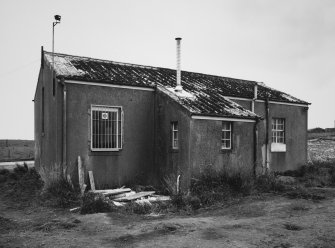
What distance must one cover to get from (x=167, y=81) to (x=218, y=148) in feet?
14.3

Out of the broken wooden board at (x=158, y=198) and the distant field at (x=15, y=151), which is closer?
the broken wooden board at (x=158, y=198)

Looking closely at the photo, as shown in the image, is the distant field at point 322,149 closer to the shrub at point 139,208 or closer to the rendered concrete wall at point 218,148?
the rendered concrete wall at point 218,148

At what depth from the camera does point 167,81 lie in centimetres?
1734

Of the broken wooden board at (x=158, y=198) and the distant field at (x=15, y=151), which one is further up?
the distant field at (x=15, y=151)

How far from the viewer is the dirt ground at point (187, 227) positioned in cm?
791

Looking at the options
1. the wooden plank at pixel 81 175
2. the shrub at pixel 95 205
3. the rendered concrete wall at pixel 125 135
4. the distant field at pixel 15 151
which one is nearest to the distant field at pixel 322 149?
the rendered concrete wall at pixel 125 135

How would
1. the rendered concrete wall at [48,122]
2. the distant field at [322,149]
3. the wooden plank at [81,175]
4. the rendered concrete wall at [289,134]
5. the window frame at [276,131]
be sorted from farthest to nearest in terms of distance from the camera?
the distant field at [322,149] < the window frame at [276,131] < the rendered concrete wall at [289,134] < the rendered concrete wall at [48,122] < the wooden plank at [81,175]

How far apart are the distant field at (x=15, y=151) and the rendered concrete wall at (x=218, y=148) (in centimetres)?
2361

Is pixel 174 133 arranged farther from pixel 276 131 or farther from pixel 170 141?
pixel 276 131

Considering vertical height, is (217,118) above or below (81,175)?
above

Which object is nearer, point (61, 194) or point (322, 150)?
point (61, 194)

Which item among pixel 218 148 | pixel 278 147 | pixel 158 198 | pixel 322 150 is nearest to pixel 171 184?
pixel 158 198

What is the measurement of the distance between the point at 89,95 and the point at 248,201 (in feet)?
23.4

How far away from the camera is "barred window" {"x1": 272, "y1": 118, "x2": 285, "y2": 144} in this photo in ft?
66.9
